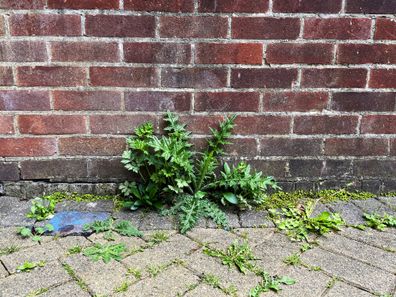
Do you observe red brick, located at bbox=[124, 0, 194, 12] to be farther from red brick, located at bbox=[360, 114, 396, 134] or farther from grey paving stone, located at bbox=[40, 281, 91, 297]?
grey paving stone, located at bbox=[40, 281, 91, 297]

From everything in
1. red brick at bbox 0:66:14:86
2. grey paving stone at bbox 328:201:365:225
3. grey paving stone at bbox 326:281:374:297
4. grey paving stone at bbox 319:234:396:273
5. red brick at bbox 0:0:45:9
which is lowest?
grey paving stone at bbox 326:281:374:297

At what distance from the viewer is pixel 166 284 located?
152cm

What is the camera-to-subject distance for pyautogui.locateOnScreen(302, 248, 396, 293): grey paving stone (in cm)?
154

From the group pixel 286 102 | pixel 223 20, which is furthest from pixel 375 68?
pixel 223 20

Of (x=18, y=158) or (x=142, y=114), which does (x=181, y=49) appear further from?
(x=18, y=158)

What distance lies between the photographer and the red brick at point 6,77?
2040 mm

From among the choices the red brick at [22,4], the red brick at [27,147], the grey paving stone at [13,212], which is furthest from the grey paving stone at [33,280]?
the red brick at [22,4]

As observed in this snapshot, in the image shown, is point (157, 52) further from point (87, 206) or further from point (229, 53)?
point (87, 206)

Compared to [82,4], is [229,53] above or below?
below

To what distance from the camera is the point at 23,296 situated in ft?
4.75

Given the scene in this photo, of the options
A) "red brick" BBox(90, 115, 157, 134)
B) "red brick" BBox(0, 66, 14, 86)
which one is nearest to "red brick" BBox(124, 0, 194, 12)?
"red brick" BBox(90, 115, 157, 134)

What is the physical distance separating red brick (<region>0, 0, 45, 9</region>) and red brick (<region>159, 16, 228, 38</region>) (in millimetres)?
635

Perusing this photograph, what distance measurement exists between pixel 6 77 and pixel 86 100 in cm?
44

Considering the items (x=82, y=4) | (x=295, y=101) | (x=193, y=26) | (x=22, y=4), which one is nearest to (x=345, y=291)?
(x=295, y=101)
